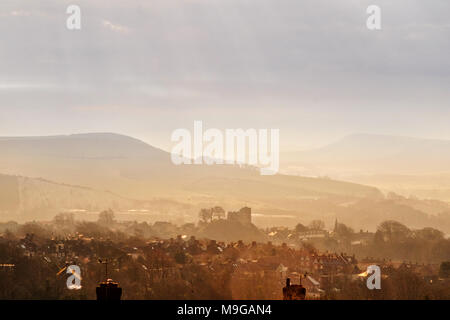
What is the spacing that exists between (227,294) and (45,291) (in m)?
28.2

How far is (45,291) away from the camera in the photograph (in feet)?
626
